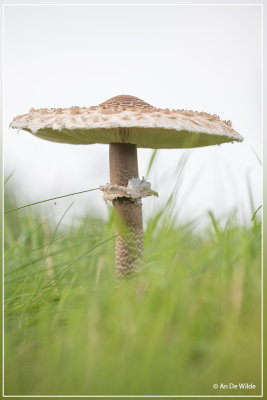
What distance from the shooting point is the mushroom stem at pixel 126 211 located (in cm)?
417

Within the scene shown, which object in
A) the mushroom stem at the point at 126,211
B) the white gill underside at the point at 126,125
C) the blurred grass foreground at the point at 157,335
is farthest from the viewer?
the mushroom stem at the point at 126,211

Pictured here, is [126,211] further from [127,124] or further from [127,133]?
[127,124]

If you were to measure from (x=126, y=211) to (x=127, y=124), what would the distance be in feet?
3.94

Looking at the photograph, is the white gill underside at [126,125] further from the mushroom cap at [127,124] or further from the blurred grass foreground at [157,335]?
the blurred grass foreground at [157,335]

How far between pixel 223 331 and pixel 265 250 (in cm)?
103

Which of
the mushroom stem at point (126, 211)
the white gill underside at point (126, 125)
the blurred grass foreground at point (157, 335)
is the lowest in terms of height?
the blurred grass foreground at point (157, 335)

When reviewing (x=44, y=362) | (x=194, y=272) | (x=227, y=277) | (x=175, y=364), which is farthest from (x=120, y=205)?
(x=175, y=364)

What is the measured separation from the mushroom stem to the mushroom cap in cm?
13

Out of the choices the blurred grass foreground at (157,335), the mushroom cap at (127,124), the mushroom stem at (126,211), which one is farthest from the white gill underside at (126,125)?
the blurred grass foreground at (157,335)

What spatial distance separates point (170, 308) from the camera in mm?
2469

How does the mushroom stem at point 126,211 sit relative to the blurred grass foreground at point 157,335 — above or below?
above

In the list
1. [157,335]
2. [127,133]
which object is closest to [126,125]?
[127,133]

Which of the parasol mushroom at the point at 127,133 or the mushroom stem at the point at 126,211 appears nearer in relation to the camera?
the parasol mushroom at the point at 127,133

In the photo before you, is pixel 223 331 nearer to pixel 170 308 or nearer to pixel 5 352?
pixel 170 308
